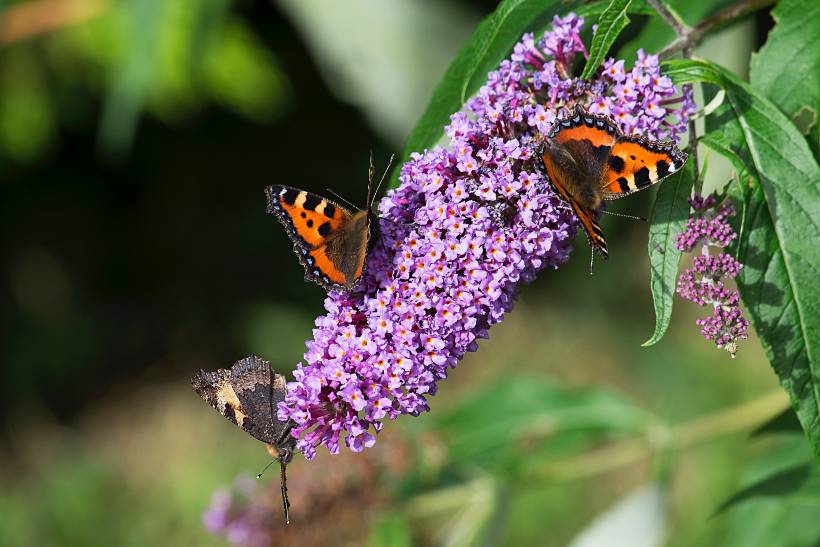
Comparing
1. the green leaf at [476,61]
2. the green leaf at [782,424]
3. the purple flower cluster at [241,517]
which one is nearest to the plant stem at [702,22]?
the green leaf at [476,61]

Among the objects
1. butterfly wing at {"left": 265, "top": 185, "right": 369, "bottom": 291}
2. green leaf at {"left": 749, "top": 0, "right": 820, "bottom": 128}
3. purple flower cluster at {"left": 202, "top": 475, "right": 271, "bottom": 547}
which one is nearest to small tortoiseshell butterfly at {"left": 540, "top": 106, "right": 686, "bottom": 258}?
green leaf at {"left": 749, "top": 0, "right": 820, "bottom": 128}

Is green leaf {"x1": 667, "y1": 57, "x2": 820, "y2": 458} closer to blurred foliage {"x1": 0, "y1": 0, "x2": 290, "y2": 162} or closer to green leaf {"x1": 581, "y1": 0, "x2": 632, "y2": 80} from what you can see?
green leaf {"x1": 581, "y1": 0, "x2": 632, "y2": 80}

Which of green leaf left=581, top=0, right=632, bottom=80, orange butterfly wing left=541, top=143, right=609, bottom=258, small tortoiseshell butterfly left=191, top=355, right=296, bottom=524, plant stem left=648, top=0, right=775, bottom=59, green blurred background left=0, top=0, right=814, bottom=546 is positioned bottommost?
green blurred background left=0, top=0, right=814, bottom=546

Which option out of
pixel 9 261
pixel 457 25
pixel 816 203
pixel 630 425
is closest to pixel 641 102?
pixel 816 203

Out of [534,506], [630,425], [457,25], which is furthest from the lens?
[534,506]

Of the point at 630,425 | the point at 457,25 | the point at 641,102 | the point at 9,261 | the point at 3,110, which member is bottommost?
the point at 9,261

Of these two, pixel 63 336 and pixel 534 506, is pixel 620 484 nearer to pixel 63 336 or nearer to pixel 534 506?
pixel 534 506

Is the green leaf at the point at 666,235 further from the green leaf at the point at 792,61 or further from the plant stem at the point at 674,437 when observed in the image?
the plant stem at the point at 674,437
